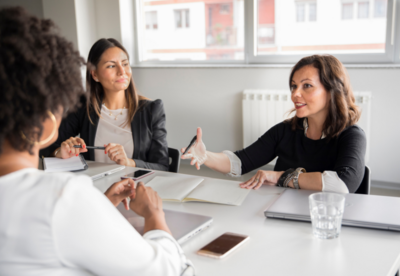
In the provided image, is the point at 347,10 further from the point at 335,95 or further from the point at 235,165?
the point at 235,165

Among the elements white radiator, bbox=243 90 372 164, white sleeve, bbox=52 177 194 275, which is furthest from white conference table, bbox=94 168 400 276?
white radiator, bbox=243 90 372 164

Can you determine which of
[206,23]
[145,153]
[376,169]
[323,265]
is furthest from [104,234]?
[206,23]

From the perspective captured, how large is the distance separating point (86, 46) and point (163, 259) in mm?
3387

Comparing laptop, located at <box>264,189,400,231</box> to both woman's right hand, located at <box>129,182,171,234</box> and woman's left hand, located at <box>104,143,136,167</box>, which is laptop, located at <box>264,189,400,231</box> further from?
woman's left hand, located at <box>104,143,136,167</box>


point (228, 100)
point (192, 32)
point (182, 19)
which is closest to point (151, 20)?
point (182, 19)

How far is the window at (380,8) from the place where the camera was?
2.85 m

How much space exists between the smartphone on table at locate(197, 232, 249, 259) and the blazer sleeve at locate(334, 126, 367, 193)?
0.61 meters

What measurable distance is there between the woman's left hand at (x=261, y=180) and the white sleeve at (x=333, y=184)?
0.17 m

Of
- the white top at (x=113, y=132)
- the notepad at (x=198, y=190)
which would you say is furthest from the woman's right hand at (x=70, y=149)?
the notepad at (x=198, y=190)

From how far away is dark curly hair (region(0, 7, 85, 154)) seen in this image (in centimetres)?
59

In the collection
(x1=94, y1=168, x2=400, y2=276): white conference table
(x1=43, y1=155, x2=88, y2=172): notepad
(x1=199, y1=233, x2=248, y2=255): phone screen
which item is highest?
(x1=43, y1=155, x2=88, y2=172): notepad

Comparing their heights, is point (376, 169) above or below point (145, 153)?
below

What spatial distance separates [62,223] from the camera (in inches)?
22.7

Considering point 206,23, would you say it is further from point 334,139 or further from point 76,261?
point 76,261
